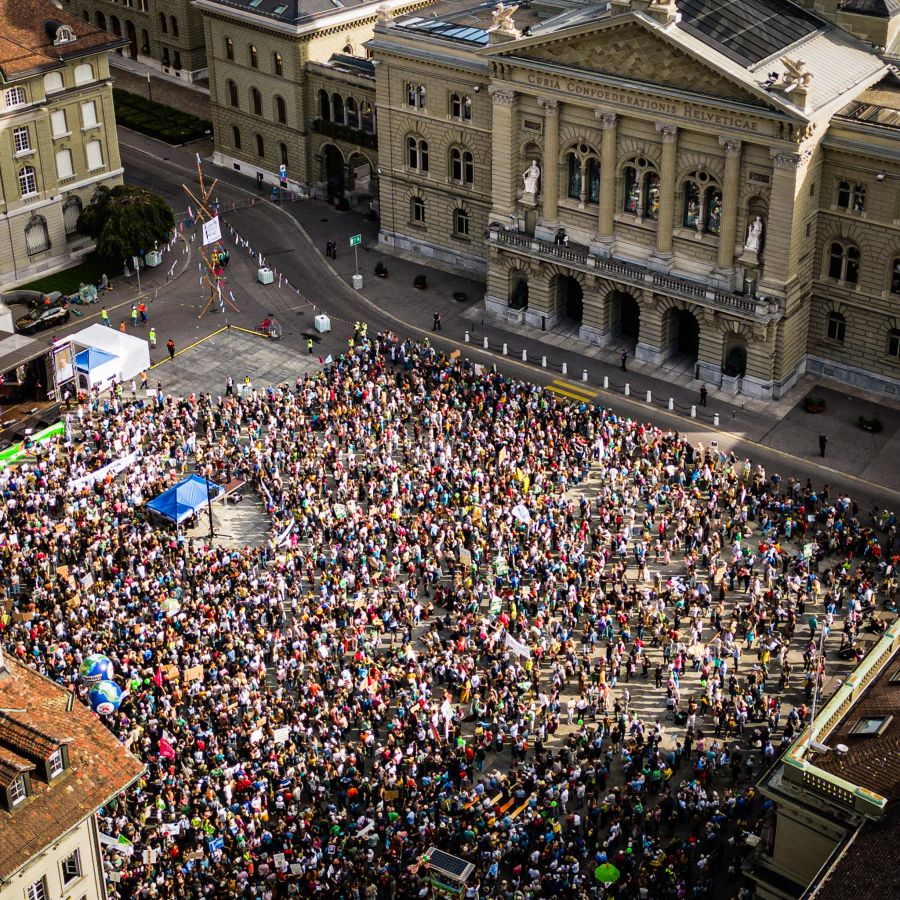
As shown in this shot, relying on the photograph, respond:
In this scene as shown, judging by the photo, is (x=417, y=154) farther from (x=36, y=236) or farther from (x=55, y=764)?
(x=55, y=764)

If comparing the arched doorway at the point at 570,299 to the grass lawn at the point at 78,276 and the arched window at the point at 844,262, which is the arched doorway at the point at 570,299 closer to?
the arched window at the point at 844,262

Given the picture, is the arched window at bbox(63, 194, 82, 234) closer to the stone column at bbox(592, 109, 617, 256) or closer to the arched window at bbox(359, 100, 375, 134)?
the arched window at bbox(359, 100, 375, 134)

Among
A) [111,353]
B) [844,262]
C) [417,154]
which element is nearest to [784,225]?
[844,262]

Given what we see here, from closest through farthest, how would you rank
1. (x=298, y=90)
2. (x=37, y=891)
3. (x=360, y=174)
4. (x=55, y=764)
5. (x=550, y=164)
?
(x=37, y=891) < (x=55, y=764) < (x=550, y=164) < (x=298, y=90) < (x=360, y=174)

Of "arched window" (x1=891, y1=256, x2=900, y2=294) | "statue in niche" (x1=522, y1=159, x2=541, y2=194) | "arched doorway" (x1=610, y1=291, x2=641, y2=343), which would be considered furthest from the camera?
"arched doorway" (x1=610, y1=291, x2=641, y2=343)

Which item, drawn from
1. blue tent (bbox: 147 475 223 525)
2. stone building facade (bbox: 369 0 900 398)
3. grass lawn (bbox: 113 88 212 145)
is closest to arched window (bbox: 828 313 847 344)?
stone building facade (bbox: 369 0 900 398)
